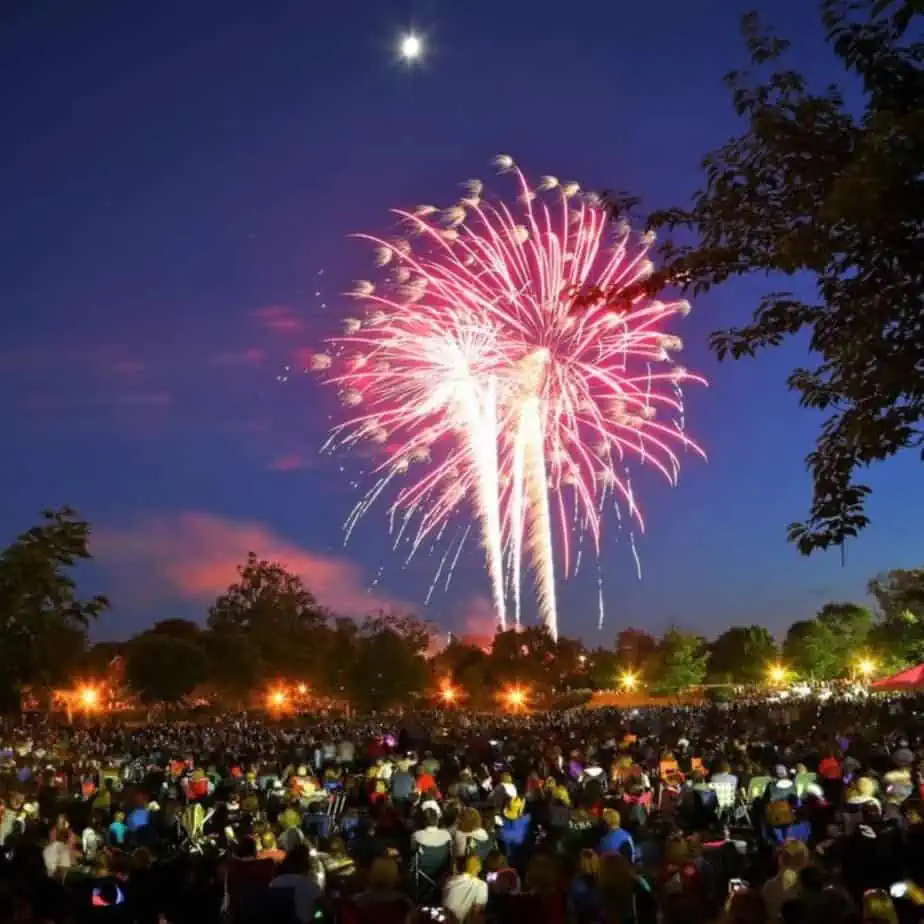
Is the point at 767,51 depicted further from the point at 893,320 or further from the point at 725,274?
the point at 893,320

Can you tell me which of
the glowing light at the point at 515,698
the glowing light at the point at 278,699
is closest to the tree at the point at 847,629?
the glowing light at the point at 515,698

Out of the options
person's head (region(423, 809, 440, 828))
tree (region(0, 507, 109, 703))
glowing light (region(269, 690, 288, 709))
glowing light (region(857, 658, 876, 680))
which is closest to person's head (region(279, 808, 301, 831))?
person's head (region(423, 809, 440, 828))

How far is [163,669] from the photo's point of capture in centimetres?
7369

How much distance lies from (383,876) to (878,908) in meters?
3.26

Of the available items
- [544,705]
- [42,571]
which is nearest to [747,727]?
[42,571]

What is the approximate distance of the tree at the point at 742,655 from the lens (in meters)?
108

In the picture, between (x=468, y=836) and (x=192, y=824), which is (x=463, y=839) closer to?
(x=468, y=836)

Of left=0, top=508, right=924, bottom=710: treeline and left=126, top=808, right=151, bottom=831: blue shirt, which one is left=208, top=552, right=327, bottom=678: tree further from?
left=126, top=808, right=151, bottom=831: blue shirt

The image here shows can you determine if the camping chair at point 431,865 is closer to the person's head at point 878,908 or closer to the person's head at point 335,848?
the person's head at point 335,848

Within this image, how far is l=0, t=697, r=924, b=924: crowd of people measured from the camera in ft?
24.3

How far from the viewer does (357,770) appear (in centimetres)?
2181

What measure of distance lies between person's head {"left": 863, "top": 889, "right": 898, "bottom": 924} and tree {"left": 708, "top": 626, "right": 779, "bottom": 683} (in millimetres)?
105378

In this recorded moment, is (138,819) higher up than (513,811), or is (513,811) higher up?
(138,819)

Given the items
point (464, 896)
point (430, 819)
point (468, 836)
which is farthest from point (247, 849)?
point (464, 896)
